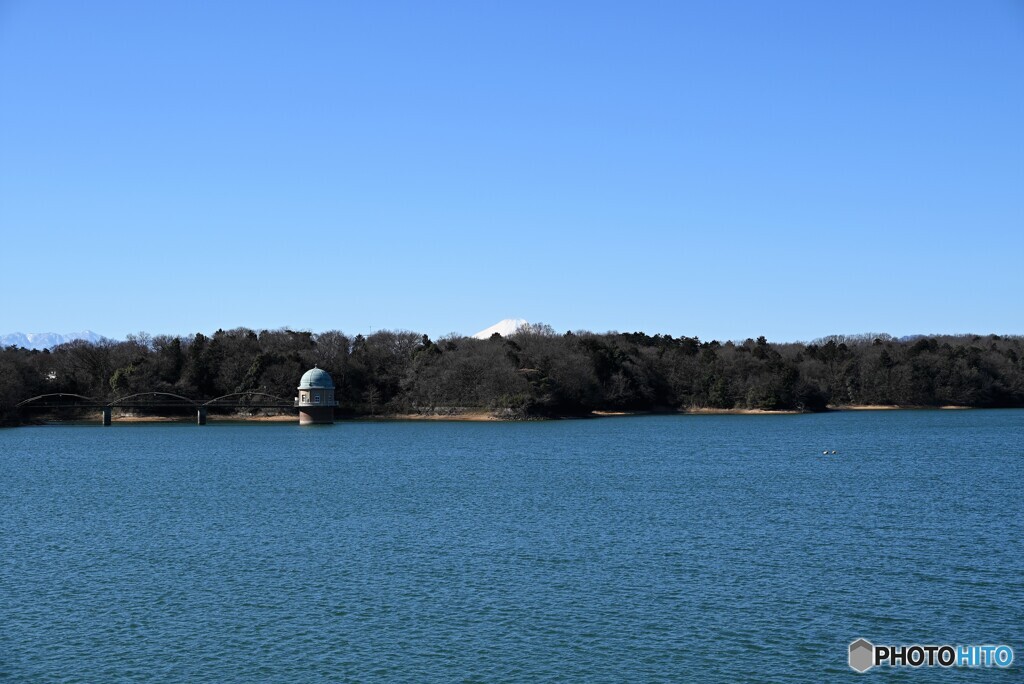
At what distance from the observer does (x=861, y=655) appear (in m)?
20.3

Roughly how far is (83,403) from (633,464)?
299 ft

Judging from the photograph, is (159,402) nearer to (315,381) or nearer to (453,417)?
(315,381)

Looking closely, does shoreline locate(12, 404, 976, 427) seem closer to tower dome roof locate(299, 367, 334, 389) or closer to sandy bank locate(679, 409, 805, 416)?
sandy bank locate(679, 409, 805, 416)

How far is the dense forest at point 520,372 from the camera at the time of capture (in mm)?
127500

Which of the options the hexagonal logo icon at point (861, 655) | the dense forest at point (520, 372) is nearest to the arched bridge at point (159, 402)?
the dense forest at point (520, 372)

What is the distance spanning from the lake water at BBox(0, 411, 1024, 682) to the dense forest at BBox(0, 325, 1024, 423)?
68.7m

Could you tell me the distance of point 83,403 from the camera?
422ft

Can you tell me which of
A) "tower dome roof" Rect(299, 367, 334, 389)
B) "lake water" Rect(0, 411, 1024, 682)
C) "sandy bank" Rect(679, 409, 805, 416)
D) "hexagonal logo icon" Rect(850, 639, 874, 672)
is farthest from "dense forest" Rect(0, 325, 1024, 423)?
"hexagonal logo icon" Rect(850, 639, 874, 672)

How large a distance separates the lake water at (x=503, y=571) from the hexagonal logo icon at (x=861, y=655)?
283mm

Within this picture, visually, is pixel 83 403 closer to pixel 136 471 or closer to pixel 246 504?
pixel 136 471

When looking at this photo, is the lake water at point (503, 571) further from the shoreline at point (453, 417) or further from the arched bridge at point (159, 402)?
the shoreline at point (453, 417)

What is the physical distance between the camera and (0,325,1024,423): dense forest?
5020 inches

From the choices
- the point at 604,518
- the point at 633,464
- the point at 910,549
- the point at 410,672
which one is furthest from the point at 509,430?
the point at 410,672

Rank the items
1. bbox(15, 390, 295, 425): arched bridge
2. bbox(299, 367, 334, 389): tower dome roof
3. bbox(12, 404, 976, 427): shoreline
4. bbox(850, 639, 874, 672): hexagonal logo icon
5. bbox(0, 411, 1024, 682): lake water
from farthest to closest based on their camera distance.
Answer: bbox(12, 404, 976, 427): shoreline, bbox(15, 390, 295, 425): arched bridge, bbox(299, 367, 334, 389): tower dome roof, bbox(0, 411, 1024, 682): lake water, bbox(850, 639, 874, 672): hexagonal logo icon
